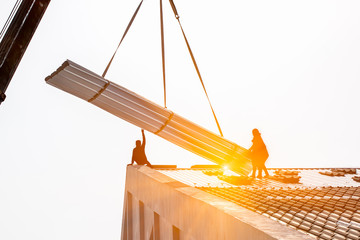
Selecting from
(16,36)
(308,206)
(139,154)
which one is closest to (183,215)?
(308,206)

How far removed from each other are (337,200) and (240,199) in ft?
9.43

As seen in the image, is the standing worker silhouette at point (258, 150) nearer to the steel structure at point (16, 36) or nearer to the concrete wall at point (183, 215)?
the concrete wall at point (183, 215)

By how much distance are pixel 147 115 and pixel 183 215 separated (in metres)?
4.19

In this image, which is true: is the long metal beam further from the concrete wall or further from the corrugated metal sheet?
the concrete wall

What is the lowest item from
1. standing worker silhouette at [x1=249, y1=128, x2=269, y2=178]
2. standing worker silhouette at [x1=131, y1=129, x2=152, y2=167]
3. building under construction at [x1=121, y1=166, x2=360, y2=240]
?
standing worker silhouette at [x1=131, y1=129, x2=152, y2=167]

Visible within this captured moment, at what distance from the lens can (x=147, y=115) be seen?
1411 cm

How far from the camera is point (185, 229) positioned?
37.1 ft

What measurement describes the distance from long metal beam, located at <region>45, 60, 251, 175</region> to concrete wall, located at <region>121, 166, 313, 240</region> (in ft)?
6.50

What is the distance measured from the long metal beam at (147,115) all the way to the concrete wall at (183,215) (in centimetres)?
198

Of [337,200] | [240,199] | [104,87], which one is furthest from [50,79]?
[337,200]

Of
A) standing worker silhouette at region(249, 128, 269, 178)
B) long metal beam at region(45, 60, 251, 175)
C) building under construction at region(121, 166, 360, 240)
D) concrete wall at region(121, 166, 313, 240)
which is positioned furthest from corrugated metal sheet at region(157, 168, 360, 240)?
long metal beam at region(45, 60, 251, 175)

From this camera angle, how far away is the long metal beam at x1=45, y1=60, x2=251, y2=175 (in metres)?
12.9

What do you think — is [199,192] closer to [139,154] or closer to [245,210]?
[245,210]

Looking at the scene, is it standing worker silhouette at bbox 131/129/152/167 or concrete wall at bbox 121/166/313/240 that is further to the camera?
standing worker silhouette at bbox 131/129/152/167
